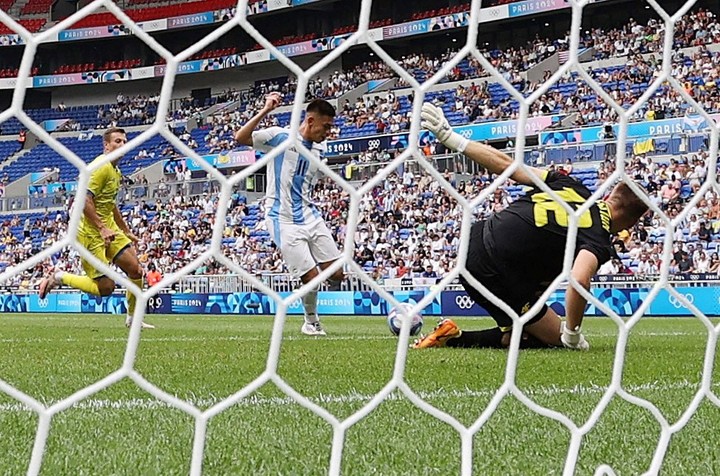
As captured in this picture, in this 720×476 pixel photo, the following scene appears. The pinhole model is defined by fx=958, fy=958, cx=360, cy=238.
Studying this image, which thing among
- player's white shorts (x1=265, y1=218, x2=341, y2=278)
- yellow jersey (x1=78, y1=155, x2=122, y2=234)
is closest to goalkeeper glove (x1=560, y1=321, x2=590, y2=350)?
player's white shorts (x1=265, y1=218, x2=341, y2=278)

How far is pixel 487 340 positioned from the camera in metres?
4.98

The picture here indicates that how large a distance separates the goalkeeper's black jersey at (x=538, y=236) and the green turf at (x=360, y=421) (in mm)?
462

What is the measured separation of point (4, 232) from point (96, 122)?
1179 centimetres

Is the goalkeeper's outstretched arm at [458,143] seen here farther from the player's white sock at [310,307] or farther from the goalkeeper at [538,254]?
the player's white sock at [310,307]

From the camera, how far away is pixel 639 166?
1401 cm

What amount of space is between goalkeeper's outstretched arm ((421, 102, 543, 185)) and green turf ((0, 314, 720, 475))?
0.70 metres

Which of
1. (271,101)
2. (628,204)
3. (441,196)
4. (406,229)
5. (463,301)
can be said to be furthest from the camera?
(406,229)

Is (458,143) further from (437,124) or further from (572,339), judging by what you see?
(572,339)

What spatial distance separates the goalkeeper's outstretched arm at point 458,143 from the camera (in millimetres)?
2926

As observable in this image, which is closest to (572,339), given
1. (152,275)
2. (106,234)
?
(106,234)

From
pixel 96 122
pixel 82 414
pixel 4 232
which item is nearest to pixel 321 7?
pixel 96 122

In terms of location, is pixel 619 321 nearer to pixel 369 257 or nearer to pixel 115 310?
pixel 369 257

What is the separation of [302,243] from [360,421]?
4.39 m

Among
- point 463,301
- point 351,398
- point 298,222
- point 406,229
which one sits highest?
point 298,222
